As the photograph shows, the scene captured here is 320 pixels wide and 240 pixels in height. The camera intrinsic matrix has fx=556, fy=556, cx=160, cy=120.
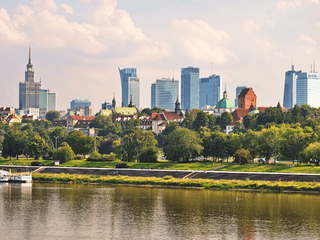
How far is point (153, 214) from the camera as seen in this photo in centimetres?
6253

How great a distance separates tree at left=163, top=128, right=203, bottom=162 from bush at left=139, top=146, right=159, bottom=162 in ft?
8.99

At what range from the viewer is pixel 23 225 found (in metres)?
55.4

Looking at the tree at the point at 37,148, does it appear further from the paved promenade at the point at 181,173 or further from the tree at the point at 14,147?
the paved promenade at the point at 181,173

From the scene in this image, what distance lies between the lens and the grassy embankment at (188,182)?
8293cm

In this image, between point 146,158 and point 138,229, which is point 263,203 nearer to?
point 138,229

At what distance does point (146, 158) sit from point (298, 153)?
100 ft

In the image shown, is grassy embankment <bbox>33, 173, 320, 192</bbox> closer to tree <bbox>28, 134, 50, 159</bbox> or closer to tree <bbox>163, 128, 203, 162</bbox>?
tree <bbox>163, 128, 203, 162</bbox>

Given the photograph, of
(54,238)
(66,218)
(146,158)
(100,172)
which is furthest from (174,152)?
(54,238)

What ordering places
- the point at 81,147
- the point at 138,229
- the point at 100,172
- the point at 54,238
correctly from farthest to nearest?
1. the point at 81,147
2. the point at 100,172
3. the point at 138,229
4. the point at 54,238

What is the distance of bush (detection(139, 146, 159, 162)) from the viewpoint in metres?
114

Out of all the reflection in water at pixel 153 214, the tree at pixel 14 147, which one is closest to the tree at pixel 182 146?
→ the reflection in water at pixel 153 214

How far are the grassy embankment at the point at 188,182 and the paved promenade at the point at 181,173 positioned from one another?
4.03 m

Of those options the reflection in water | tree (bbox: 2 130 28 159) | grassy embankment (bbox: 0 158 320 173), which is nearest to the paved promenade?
grassy embankment (bbox: 0 158 320 173)

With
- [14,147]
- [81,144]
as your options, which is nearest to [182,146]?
[81,144]
